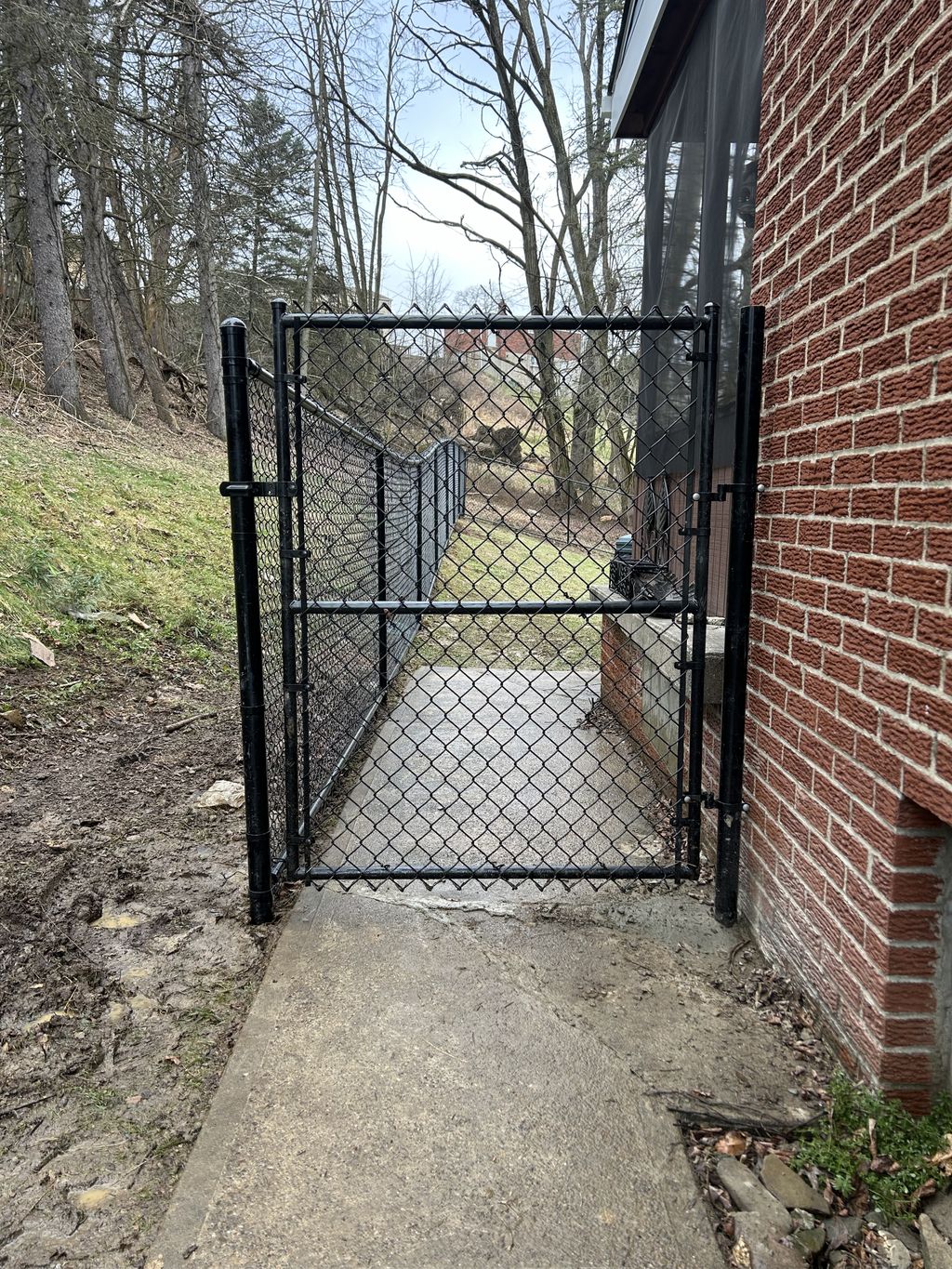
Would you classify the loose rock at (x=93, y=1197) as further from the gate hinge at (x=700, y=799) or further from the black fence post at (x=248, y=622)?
the gate hinge at (x=700, y=799)

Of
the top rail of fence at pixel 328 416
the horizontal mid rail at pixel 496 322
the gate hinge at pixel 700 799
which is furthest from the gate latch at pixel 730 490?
the top rail of fence at pixel 328 416

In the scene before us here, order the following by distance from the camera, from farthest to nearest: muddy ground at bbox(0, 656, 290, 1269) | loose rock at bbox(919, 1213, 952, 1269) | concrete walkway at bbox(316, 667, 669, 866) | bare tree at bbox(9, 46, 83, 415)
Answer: bare tree at bbox(9, 46, 83, 415), concrete walkway at bbox(316, 667, 669, 866), muddy ground at bbox(0, 656, 290, 1269), loose rock at bbox(919, 1213, 952, 1269)

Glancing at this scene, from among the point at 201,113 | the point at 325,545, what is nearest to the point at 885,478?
the point at 325,545

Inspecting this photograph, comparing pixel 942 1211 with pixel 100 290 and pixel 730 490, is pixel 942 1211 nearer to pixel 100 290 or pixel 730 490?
pixel 730 490

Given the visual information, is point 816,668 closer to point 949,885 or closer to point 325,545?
point 949,885

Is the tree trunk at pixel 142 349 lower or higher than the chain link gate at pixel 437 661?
higher

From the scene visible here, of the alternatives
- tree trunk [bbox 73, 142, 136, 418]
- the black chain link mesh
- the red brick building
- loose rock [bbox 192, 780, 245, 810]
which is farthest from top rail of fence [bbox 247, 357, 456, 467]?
tree trunk [bbox 73, 142, 136, 418]

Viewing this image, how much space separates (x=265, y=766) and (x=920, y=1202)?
1.89m

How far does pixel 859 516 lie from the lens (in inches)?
71.4

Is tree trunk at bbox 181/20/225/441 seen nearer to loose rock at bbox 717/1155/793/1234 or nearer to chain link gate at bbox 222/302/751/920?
chain link gate at bbox 222/302/751/920

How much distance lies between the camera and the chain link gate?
2439 millimetres

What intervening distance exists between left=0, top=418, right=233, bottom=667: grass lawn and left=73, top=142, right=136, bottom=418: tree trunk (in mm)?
3709

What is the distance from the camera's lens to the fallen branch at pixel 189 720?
4.36 meters

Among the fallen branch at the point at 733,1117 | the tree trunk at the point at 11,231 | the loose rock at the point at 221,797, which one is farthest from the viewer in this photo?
the tree trunk at the point at 11,231
